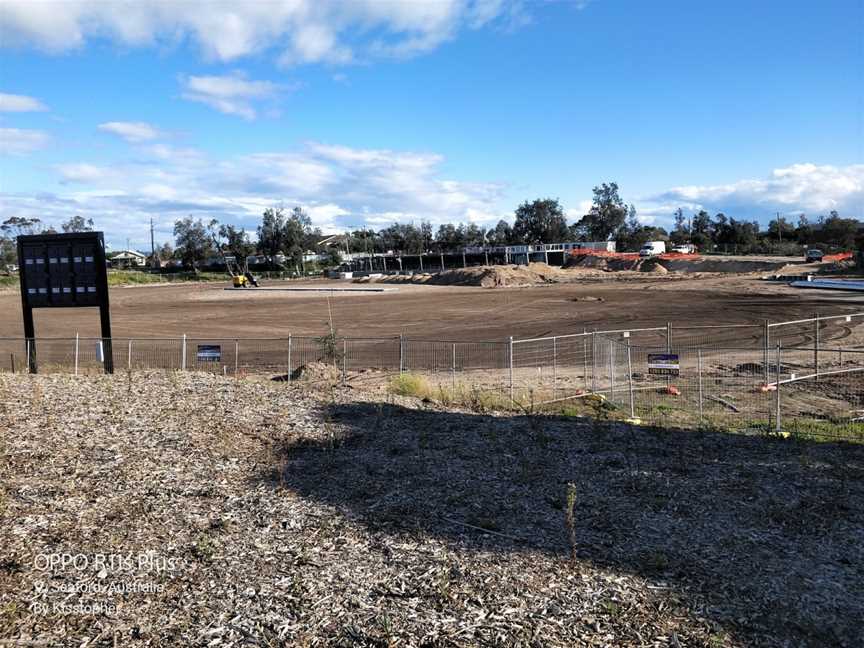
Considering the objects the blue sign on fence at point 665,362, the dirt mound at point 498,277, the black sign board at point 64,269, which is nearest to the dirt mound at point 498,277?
the dirt mound at point 498,277

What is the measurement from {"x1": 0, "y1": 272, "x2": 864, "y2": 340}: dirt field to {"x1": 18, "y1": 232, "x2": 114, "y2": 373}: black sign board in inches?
718

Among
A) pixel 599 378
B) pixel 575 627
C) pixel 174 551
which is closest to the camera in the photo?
pixel 575 627

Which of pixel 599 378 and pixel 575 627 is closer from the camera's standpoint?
pixel 575 627

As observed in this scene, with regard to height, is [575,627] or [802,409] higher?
[575,627]

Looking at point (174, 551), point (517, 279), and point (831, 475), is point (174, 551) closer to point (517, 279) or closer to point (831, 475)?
point (831, 475)

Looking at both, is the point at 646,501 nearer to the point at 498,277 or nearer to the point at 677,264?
the point at 498,277

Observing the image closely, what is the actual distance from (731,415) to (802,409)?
248 cm

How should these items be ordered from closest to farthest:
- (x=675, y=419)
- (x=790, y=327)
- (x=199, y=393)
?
(x=199, y=393), (x=675, y=419), (x=790, y=327)

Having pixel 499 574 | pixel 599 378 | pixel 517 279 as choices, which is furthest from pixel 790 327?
pixel 517 279

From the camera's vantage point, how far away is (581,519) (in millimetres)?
7652

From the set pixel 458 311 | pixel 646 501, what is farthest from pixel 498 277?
pixel 646 501

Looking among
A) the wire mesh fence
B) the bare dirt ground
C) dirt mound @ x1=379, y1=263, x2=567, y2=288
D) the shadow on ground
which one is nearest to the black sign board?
the wire mesh fence

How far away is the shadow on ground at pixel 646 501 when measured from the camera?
19.8 ft

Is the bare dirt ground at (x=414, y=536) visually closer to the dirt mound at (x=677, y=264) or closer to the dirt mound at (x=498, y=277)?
the dirt mound at (x=498, y=277)
